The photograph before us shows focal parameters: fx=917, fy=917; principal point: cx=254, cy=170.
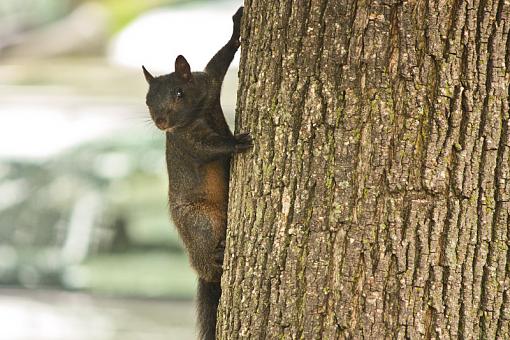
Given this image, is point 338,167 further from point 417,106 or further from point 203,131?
point 203,131

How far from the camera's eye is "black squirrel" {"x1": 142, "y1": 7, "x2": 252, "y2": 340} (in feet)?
12.6

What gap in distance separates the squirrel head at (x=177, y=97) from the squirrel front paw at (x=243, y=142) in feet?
2.54

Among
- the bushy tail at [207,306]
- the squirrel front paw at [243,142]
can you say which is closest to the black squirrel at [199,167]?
the bushy tail at [207,306]

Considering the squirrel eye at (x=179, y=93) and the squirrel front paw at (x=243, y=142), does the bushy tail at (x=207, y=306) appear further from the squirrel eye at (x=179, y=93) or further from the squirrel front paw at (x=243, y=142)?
the squirrel front paw at (x=243, y=142)

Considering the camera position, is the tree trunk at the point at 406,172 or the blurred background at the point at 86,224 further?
the blurred background at the point at 86,224

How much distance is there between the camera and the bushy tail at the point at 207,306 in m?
3.78

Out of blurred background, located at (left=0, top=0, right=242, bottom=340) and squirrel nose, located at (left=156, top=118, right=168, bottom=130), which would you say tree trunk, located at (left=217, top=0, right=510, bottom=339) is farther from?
blurred background, located at (left=0, top=0, right=242, bottom=340)

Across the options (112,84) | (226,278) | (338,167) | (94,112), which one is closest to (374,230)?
(338,167)

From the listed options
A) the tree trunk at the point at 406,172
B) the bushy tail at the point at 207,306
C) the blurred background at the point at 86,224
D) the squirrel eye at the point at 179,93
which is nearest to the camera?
the tree trunk at the point at 406,172

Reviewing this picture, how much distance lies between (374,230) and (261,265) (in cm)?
41

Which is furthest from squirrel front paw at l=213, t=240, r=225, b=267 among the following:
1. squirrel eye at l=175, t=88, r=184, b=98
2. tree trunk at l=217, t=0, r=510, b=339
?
tree trunk at l=217, t=0, r=510, b=339

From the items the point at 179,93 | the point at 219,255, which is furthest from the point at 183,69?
the point at 219,255

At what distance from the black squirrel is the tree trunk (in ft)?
3.25

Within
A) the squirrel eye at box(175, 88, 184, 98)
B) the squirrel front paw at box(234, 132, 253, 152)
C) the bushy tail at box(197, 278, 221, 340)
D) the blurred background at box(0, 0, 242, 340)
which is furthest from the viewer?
the blurred background at box(0, 0, 242, 340)
